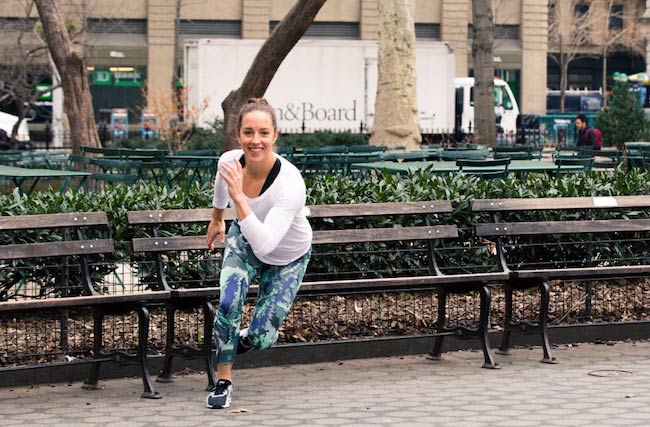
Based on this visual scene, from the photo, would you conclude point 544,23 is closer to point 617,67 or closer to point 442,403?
point 617,67

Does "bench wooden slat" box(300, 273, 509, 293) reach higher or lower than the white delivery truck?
lower

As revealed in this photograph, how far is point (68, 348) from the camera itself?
8617 mm

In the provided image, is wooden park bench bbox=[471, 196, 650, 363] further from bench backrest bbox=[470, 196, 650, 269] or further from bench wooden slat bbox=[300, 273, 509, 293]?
bench wooden slat bbox=[300, 273, 509, 293]

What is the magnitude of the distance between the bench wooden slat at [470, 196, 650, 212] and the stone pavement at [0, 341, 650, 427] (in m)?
1.01

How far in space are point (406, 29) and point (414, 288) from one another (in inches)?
713

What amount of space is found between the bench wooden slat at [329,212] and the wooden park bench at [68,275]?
27 cm

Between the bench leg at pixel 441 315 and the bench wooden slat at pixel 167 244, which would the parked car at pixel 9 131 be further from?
the bench wooden slat at pixel 167 244

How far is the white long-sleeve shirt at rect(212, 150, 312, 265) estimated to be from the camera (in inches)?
272

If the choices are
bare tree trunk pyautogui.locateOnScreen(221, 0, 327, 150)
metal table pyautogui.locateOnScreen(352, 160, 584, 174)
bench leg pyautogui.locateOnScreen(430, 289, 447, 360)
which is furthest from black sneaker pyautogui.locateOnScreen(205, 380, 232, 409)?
metal table pyautogui.locateOnScreen(352, 160, 584, 174)

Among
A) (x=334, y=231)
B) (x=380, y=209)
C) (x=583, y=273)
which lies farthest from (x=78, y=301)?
(x=583, y=273)

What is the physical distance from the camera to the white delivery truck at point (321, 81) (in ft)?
122

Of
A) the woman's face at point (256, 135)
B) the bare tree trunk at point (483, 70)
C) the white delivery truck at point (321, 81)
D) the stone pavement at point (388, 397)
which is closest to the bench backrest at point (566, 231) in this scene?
the stone pavement at point (388, 397)

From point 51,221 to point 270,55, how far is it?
617 cm

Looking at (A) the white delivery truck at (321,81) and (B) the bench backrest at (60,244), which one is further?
(A) the white delivery truck at (321,81)
